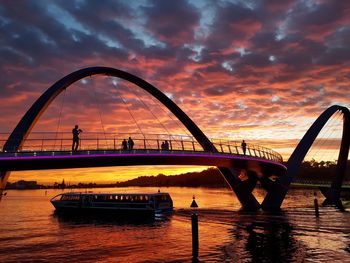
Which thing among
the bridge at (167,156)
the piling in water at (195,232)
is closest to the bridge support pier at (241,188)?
the bridge at (167,156)

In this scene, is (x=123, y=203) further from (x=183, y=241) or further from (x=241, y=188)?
(x=183, y=241)

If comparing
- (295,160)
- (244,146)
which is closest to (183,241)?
(244,146)

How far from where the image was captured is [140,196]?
60.6 m

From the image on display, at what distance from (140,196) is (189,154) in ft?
69.7

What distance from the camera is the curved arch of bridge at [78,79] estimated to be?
39.2 m

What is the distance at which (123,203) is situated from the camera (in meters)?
60.1

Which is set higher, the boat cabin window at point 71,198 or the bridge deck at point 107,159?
the bridge deck at point 107,159

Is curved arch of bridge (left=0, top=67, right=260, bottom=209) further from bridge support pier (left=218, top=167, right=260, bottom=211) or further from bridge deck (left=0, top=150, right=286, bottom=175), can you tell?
bridge deck (left=0, top=150, right=286, bottom=175)

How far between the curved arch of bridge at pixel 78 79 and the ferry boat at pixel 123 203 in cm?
1054

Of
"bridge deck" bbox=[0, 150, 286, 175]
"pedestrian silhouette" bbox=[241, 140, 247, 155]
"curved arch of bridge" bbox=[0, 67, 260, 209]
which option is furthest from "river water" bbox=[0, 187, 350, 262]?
"pedestrian silhouette" bbox=[241, 140, 247, 155]

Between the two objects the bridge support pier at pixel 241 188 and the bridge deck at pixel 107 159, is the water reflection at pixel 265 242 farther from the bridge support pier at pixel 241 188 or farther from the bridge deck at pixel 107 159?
the bridge support pier at pixel 241 188

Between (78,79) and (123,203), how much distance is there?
20656 millimetres

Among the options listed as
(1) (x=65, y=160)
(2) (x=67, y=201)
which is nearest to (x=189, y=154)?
(1) (x=65, y=160)

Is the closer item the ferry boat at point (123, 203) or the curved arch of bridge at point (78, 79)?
the curved arch of bridge at point (78, 79)
